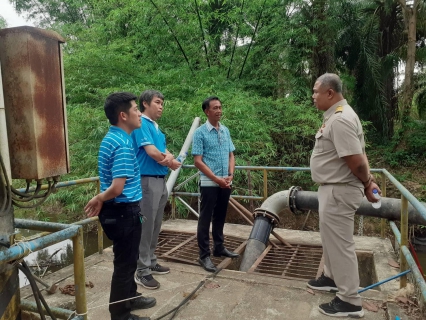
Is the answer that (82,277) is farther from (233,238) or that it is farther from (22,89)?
(233,238)

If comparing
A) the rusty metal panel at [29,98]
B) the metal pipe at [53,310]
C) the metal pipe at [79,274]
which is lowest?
the metal pipe at [53,310]

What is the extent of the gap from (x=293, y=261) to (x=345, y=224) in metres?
1.58

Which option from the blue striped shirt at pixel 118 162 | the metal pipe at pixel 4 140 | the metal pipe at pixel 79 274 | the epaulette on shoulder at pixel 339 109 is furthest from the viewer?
the epaulette on shoulder at pixel 339 109

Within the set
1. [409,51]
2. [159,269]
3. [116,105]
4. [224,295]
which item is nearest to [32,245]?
[116,105]

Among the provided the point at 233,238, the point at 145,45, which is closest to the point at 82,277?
the point at 233,238

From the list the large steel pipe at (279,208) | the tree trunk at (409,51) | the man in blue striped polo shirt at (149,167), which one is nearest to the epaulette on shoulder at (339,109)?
the man in blue striped polo shirt at (149,167)

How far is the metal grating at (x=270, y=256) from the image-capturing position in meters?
3.85

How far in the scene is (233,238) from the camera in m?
4.96

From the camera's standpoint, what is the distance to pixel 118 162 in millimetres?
2318

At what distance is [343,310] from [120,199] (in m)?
1.90

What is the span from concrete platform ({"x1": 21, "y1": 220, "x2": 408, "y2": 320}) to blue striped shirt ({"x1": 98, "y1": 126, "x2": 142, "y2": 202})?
109 cm

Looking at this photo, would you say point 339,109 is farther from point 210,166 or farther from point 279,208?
point 279,208

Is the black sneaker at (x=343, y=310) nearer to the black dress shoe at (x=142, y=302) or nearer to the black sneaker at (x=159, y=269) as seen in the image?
the black dress shoe at (x=142, y=302)

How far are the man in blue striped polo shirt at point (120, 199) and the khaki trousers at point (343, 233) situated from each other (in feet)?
4.85
